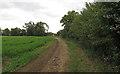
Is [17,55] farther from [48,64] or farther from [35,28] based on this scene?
[35,28]

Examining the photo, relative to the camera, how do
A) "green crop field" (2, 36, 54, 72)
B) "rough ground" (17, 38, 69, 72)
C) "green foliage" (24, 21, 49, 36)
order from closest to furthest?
1. "rough ground" (17, 38, 69, 72)
2. "green crop field" (2, 36, 54, 72)
3. "green foliage" (24, 21, 49, 36)

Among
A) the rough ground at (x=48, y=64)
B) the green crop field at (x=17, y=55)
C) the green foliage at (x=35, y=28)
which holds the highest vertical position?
the green foliage at (x=35, y=28)

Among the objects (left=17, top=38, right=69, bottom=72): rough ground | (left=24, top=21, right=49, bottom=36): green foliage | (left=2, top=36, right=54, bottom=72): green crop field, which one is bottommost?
(left=17, top=38, right=69, bottom=72): rough ground

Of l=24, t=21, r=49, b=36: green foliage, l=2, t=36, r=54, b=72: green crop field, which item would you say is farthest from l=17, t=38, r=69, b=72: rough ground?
l=24, t=21, r=49, b=36: green foliage

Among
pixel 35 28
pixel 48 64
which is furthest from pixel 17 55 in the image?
pixel 35 28

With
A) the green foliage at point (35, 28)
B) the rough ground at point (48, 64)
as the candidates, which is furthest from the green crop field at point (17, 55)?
the green foliage at point (35, 28)

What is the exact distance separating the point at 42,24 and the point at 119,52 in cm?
9117

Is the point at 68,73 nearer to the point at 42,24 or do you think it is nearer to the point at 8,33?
the point at 42,24

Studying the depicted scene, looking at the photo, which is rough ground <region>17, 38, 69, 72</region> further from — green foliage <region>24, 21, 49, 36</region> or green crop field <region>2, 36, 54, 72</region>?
green foliage <region>24, 21, 49, 36</region>

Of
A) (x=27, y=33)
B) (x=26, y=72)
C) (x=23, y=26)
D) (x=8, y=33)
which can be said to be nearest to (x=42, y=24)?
(x=27, y=33)

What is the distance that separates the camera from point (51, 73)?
4711 millimetres

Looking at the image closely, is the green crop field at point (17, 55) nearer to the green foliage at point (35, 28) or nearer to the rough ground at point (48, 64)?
the rough ground at point (48, 64)

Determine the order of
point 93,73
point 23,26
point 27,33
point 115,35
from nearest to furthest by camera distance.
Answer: point 115,35 < point 93,73 < point 27,33 < point 23,26

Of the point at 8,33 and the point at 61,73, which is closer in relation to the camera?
the point at 61,73
